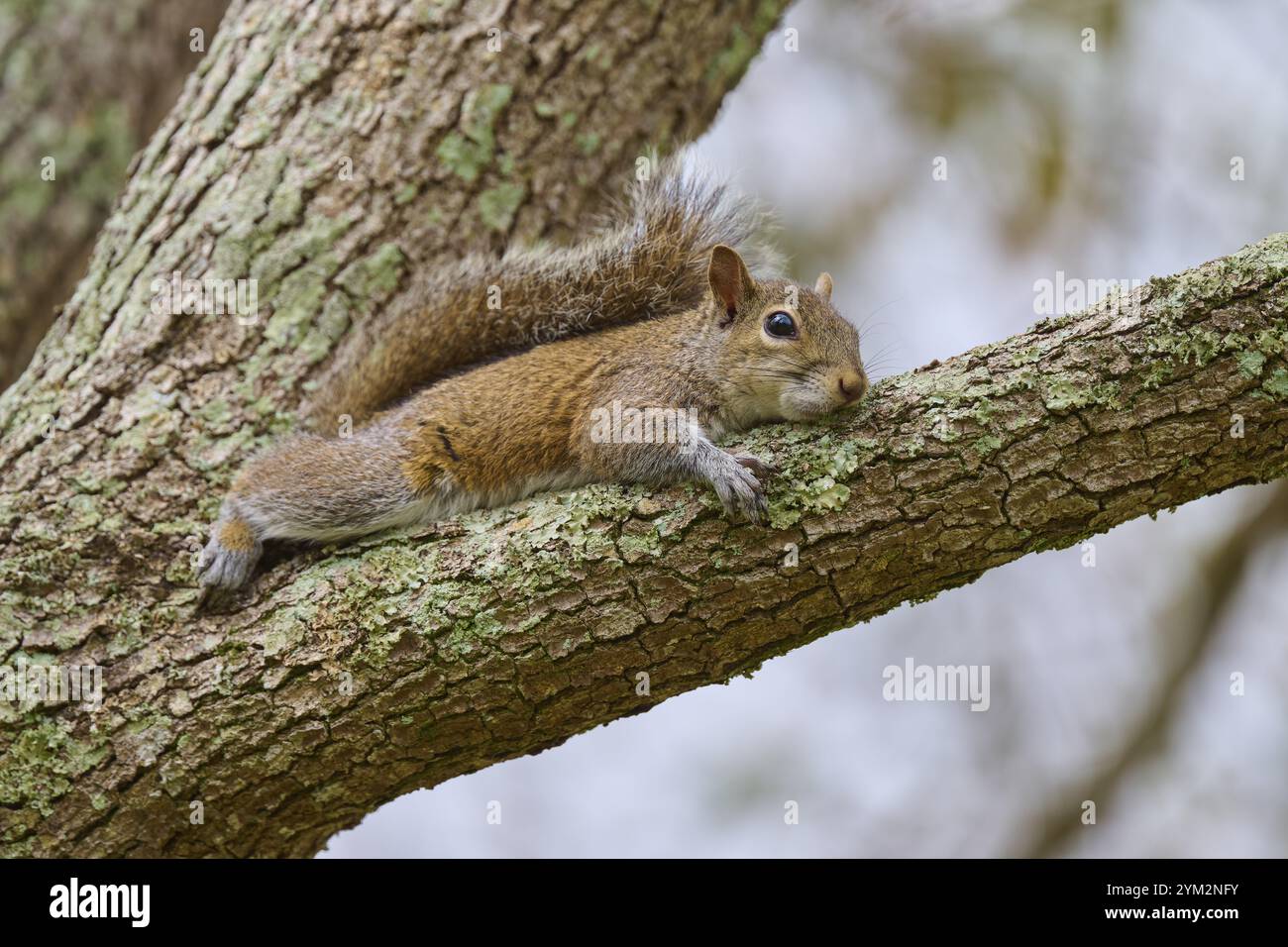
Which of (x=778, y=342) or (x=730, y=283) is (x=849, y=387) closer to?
(x=778, y=342)

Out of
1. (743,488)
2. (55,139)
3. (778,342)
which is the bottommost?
(743,488)

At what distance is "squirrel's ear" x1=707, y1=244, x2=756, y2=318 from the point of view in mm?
3885

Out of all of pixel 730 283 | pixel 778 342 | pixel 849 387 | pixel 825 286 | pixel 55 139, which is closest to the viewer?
pixel 849 387

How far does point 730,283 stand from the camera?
3.92m

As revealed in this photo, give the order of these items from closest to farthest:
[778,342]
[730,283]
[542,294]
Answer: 1. [778,342]
2. [730,283]
3. [542,294]

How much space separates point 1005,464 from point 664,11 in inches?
100

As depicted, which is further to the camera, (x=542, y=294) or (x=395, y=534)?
(x=542, y=294)

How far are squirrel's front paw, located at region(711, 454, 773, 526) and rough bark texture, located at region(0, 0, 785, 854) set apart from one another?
1.11 metres

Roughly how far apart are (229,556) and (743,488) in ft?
5.03

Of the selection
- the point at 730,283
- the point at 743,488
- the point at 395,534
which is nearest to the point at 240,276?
the point at 395,534

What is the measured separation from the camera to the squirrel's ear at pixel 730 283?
12.7 feet

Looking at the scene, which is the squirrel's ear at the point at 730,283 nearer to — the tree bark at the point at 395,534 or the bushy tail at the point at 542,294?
the bushy tail at the point at 542,294

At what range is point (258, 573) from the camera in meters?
3.58

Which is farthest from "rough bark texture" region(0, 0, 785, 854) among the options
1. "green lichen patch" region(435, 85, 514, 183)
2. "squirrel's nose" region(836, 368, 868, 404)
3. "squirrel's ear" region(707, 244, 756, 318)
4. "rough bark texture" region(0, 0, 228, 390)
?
"squirrel's nose" region(836, 368, 868, 404)
